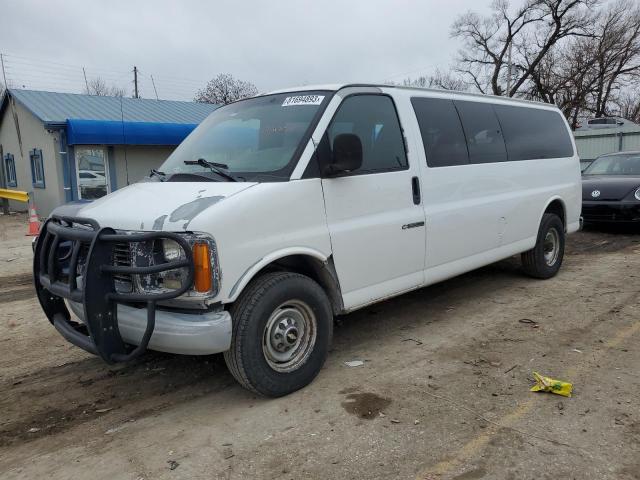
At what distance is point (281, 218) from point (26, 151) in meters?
19.0

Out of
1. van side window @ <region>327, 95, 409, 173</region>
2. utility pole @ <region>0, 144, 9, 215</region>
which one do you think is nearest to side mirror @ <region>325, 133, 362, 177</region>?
van side window @ <region>327, 95, 409, 173</region>

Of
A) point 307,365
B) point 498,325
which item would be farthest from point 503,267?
point 307,365

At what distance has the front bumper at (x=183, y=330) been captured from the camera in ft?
10.5

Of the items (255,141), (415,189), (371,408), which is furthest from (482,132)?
(371,408)

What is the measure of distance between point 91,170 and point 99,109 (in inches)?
98.6

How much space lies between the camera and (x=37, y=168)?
60.5ft

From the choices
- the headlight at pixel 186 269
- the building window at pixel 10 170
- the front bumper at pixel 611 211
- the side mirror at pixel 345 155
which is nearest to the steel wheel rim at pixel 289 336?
the headlight at pixel 186 269

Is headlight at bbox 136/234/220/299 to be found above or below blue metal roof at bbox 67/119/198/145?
below

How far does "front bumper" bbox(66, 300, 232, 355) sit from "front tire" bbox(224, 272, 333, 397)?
0.52ft

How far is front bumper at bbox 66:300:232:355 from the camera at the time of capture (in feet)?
10.5

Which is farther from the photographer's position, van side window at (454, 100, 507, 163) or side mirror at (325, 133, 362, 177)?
van side window at (454, 100, 507, 163)

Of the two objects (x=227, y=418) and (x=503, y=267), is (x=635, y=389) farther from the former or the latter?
(x=503, y=267)

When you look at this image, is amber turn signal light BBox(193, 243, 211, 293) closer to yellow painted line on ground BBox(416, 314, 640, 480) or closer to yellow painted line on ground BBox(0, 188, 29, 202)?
yellow painted line on ground BBox(416, 314, 640, 480)

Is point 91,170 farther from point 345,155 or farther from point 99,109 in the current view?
point 345,155
